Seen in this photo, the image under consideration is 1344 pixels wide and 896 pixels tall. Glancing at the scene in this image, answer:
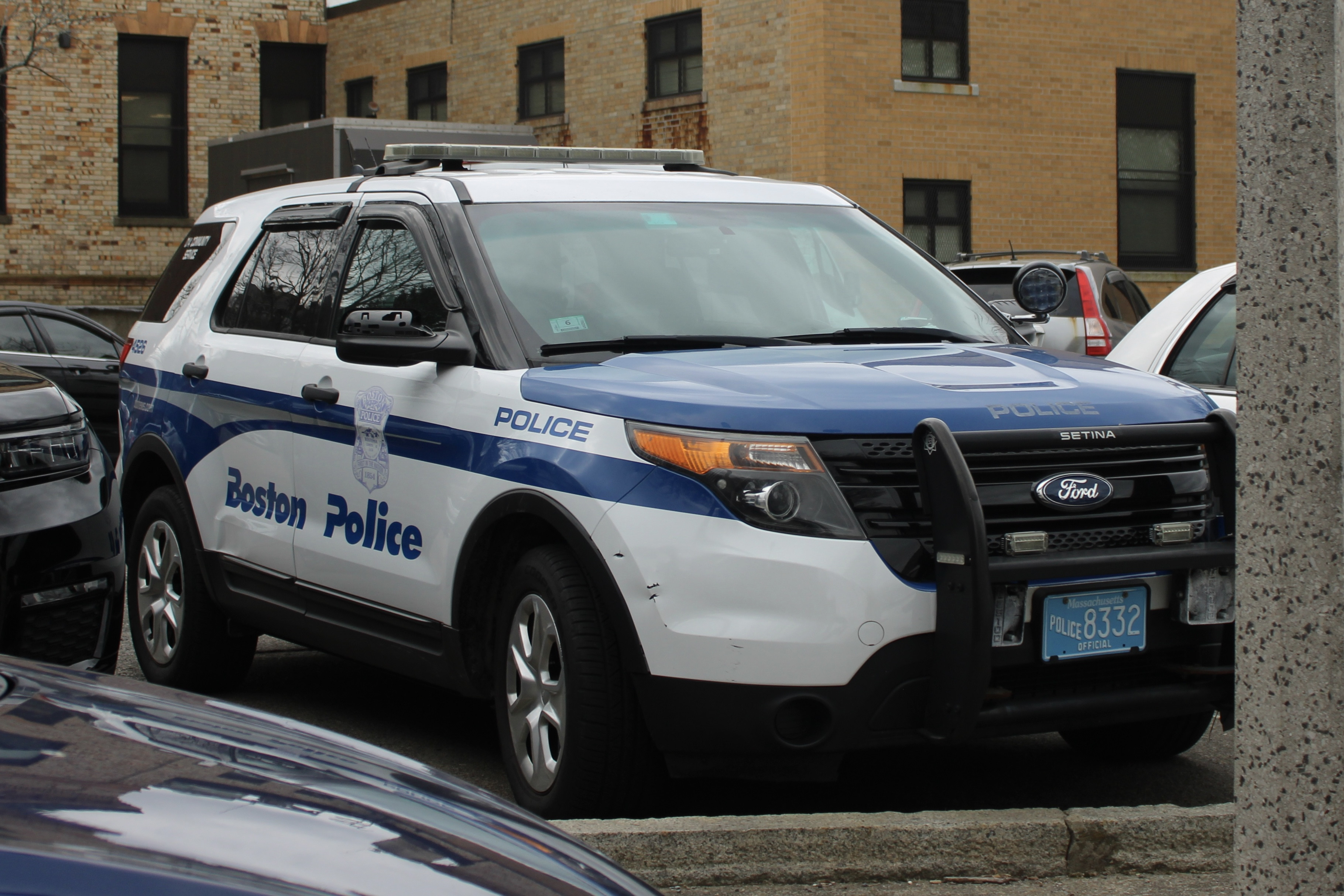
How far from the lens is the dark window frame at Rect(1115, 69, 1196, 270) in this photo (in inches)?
910

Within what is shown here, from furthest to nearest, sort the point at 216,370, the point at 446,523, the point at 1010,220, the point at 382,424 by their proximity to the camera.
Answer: the point at 1010,220, the point at 216,370, the point at 382,424, the point at 446,523

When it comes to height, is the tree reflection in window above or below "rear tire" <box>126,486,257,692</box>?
above

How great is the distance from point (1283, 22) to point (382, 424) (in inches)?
124

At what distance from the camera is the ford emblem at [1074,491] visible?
429 cm

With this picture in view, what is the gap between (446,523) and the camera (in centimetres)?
494

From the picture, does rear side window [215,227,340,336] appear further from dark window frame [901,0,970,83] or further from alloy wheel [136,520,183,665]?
dark window frame [901,0,970,83]

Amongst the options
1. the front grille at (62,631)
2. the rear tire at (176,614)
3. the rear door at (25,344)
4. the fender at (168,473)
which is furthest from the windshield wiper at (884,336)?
the rear door at (25,344)

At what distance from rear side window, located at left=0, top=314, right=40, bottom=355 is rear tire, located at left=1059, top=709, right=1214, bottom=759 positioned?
38.7 feet

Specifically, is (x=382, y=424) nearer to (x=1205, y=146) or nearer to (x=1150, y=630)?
(x=1150, y=630)

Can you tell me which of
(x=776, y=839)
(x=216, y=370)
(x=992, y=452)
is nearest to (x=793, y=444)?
(x=992, y=452)

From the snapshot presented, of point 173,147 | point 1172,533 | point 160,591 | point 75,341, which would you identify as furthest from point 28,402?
point 173,147

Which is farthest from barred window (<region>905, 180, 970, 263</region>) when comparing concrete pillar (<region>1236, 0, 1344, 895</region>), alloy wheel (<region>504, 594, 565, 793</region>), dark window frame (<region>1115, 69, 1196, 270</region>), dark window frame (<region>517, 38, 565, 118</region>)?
concrete pillar (<region>1236, 0, 1344, 895</region>)

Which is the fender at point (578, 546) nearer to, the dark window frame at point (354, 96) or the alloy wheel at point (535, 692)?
the alloy wheel at point (535, 692)

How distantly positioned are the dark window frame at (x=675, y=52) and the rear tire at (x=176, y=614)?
53.9 feet
